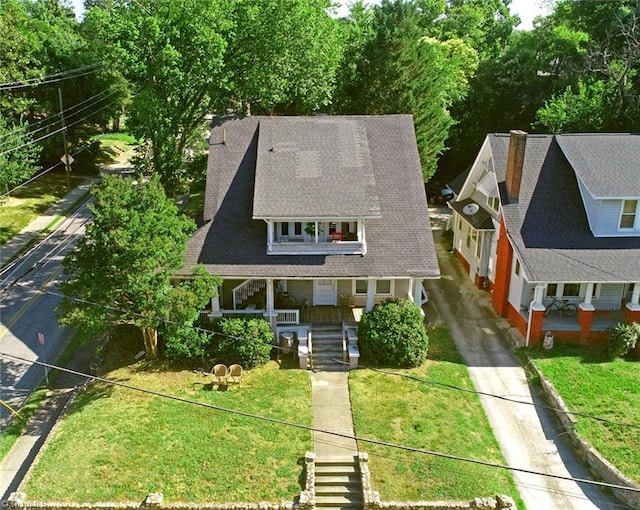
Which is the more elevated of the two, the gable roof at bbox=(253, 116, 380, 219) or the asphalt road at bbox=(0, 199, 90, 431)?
the gable roof at bbox=(253, 116, 380, 219)

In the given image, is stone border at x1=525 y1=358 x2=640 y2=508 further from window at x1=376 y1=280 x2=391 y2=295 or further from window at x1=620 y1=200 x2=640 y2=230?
window at x1=620 y1=200 x2=640 y2=230

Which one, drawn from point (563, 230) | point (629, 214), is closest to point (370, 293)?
Result: point (563, 230)

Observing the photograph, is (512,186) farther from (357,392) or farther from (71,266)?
(71,266)

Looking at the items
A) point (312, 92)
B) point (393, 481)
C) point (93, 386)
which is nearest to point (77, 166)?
point (312, 92)

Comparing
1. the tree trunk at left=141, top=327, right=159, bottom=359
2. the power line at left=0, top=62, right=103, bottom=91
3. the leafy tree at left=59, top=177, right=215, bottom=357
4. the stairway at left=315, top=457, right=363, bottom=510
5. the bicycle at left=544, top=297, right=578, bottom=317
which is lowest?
the stairway at left=315, top=457, right=363, bottom=510

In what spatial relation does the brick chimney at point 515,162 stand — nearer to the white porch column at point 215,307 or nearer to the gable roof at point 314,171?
the gable roof at point 314,171

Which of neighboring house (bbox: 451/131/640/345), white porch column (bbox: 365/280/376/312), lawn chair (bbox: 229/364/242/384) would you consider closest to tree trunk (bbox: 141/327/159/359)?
lawn chair (bbox: 229/364/242/384)

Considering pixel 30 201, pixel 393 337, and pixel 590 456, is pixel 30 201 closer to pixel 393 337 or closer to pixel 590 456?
pixel 393 337
